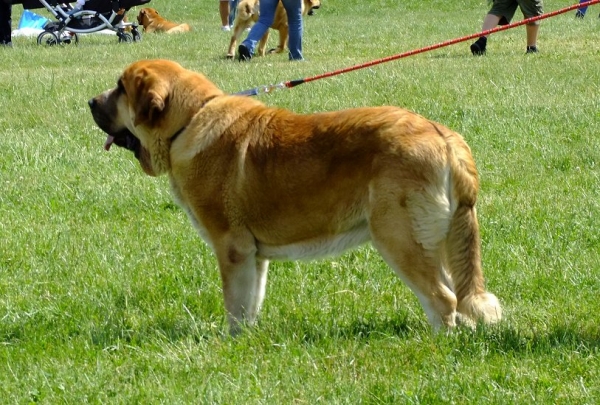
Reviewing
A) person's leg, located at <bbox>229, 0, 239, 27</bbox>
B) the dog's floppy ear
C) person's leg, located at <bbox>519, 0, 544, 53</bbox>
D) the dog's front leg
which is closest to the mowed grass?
the dog's front leg

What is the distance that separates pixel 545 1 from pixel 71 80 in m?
23.5

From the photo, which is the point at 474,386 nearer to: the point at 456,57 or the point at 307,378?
the point at 307,378

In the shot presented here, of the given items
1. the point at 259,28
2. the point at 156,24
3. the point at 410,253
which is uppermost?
the point at 410,253

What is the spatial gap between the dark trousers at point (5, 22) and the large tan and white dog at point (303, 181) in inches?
585

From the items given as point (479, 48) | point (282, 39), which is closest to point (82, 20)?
point (282, 39)

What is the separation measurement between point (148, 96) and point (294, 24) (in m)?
10.8

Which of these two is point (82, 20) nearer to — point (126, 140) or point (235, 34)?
point (235, 34)

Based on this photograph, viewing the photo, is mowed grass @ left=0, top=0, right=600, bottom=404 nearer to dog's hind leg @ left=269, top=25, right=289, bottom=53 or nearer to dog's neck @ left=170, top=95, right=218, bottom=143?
dog's neck @ left=170, top=95, right=218, bottom=143

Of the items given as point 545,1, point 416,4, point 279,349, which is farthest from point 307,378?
point 545,1

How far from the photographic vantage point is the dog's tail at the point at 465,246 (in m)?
4.50

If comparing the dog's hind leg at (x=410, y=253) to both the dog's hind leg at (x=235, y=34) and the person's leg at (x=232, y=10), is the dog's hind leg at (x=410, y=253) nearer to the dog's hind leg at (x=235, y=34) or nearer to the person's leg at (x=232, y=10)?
the dog's hind leg at (x=235, y=34)

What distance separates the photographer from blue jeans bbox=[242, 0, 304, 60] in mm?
15625

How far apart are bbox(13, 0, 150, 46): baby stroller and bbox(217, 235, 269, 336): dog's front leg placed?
625 inches

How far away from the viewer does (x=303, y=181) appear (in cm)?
481
